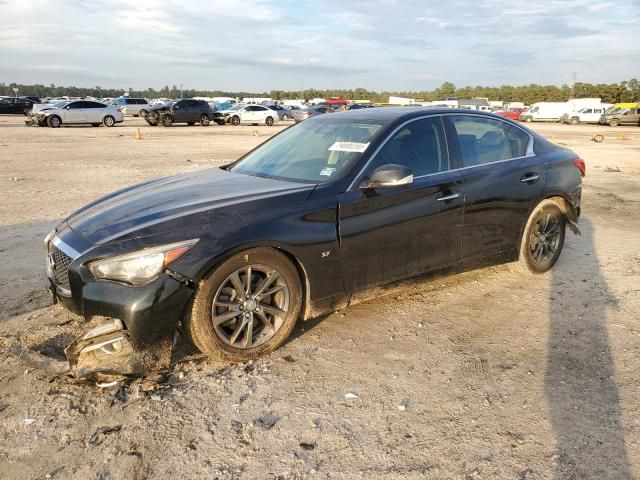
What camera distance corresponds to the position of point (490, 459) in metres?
2.70

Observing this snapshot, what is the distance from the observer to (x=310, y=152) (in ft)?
14.8

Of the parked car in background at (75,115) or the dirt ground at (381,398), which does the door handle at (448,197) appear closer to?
the dirt ground at (381,398)

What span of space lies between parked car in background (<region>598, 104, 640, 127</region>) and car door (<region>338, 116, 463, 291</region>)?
154 feet

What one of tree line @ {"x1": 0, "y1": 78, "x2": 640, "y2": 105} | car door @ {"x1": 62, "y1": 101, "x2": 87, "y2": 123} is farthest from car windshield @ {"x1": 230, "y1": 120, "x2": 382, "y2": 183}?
tree line @ {"x1": 0, "y1": 78, "x2": 640, "y2": 105}

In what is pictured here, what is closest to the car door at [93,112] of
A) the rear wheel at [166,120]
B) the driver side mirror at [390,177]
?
the rear wheel at [166,120]

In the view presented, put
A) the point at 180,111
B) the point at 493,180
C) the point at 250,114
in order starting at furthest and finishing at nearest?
the point at 250,114, the point at 180,111, the point at 493,180

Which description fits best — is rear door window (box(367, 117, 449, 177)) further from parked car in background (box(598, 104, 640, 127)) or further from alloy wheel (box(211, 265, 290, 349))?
parked car in background (box(598, 104, 640, 127))

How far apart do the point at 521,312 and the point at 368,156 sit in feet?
6.14

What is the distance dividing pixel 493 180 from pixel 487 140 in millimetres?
435

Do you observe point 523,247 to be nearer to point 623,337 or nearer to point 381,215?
point 623,337

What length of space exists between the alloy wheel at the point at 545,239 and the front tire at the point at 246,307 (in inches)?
109

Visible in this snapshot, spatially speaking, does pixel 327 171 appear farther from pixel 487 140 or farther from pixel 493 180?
pixel 487 140

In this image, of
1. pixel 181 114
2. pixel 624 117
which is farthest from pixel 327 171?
pixel 624 117

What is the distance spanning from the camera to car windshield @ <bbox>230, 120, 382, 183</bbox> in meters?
4.16
